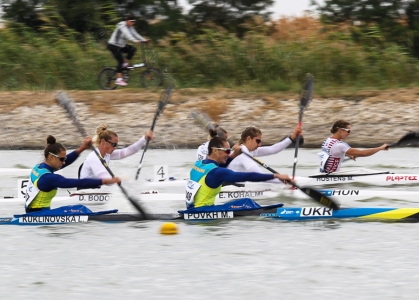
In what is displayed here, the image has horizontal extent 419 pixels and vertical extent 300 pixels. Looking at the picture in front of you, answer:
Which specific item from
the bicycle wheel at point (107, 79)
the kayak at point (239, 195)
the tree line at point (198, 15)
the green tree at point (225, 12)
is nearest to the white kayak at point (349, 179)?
the kayak at point (239, 195)

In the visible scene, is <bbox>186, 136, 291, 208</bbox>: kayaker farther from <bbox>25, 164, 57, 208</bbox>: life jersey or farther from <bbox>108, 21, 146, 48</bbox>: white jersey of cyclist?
<bbox>108, 21, 146, 48</bbox>: white jersey of cyclist

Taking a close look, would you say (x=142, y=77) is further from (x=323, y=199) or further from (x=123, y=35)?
(x=323, y=199)

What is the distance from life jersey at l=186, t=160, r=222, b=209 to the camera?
12.0 meters

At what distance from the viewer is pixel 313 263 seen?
1038 centimetres

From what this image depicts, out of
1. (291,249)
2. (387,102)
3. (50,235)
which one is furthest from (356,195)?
(387,102)

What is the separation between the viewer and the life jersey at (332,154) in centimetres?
1559

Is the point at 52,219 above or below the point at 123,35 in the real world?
above

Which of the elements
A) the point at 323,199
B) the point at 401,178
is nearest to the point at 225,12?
the point at 401,178

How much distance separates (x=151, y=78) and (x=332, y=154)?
36.4 feet

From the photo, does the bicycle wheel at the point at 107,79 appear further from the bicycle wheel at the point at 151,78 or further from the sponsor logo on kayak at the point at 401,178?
the sponsor logo on kayak at the point at 401,178

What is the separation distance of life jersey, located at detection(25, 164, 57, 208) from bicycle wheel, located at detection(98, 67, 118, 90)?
13.6 meters

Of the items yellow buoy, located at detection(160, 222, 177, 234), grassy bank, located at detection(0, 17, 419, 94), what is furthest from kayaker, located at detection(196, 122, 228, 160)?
grassy bank, located at detection(0, 17, 419, 94)

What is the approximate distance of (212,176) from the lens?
Answer: 11.9 metres

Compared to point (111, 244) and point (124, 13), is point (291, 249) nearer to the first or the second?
point (111, 244)
